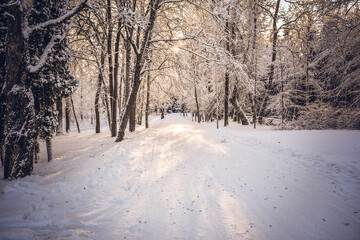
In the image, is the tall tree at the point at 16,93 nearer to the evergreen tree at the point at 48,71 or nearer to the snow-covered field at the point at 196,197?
the snow-covered field at the point at 196,197

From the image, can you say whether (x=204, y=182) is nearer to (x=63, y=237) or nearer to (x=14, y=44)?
(x=63, y=237)

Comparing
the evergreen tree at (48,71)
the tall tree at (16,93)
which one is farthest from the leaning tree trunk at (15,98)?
the evergreen tree at (48,71)

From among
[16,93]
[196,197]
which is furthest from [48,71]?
[196,197]

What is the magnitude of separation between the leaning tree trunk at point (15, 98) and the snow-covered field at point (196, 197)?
21.3 inches

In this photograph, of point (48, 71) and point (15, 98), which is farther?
point (48, 71)

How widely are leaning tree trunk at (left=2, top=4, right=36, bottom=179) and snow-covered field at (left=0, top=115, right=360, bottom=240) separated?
21.3 inches

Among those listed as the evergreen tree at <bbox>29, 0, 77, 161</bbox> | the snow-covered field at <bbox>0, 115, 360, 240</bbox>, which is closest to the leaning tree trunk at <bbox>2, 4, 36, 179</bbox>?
the snow-covered field at <bbox>0, 115, 360, 240</bbox>

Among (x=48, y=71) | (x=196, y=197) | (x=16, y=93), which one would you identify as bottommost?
(x=196, y=197)

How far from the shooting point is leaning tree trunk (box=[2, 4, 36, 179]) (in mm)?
4242

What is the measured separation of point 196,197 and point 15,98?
18.7 ft

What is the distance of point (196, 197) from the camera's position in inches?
152

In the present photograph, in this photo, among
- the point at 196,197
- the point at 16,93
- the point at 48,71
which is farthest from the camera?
the point at 48,71

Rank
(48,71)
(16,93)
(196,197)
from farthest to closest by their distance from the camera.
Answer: (48,71), (16,93), (196,197)

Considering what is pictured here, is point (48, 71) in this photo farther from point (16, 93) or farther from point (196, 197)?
point (196, 197)
